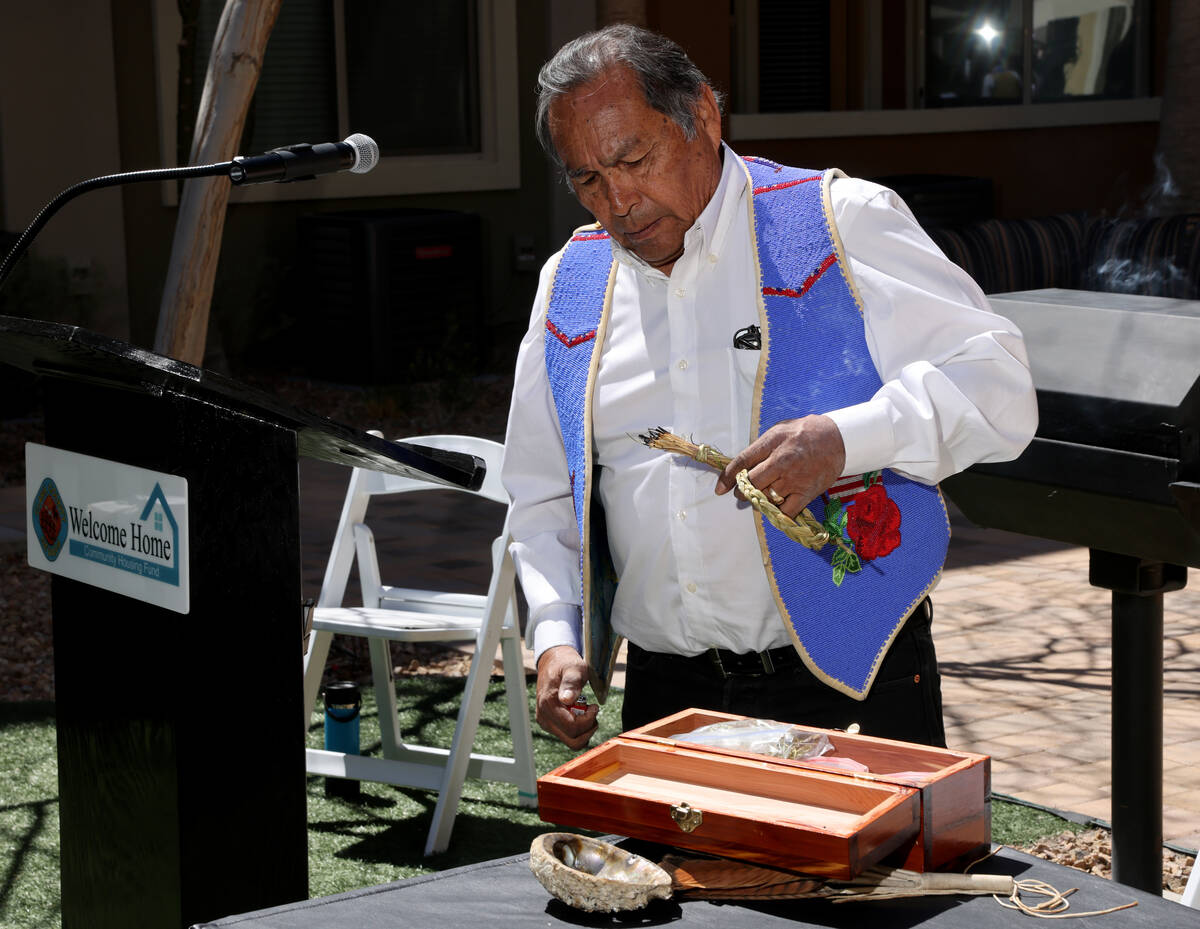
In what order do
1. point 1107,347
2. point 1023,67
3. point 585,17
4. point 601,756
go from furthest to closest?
point 1023,67 → point 585,17 → point 1107,347 → point 601,756

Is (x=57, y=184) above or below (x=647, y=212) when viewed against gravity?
above

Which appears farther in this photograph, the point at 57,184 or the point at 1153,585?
the point at 57,184

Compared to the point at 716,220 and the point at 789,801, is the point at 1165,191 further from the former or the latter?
the point at 789,801

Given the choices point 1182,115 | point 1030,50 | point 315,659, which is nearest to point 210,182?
point 315,659

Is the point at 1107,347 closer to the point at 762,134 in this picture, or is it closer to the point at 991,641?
the point at 991,641

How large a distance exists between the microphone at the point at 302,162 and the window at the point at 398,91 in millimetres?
9054

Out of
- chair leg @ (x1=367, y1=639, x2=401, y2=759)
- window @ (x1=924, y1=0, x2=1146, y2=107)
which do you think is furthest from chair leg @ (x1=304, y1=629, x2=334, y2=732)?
window @ (x1=924, y1=0, x2=1146, y2=107)

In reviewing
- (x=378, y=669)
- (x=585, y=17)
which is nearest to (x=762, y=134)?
(x=585, y=17)

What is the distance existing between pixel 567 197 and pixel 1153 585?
9.76 m

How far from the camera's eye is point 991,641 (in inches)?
240

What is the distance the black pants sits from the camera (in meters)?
2.39

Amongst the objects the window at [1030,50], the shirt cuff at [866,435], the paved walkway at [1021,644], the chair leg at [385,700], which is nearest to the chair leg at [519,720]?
the chair leg at [385,700]

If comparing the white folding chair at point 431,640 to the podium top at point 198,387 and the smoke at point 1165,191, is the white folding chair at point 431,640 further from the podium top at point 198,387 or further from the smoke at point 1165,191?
the smoke at point 1165,191

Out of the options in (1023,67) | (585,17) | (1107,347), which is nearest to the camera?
(1107,347)
